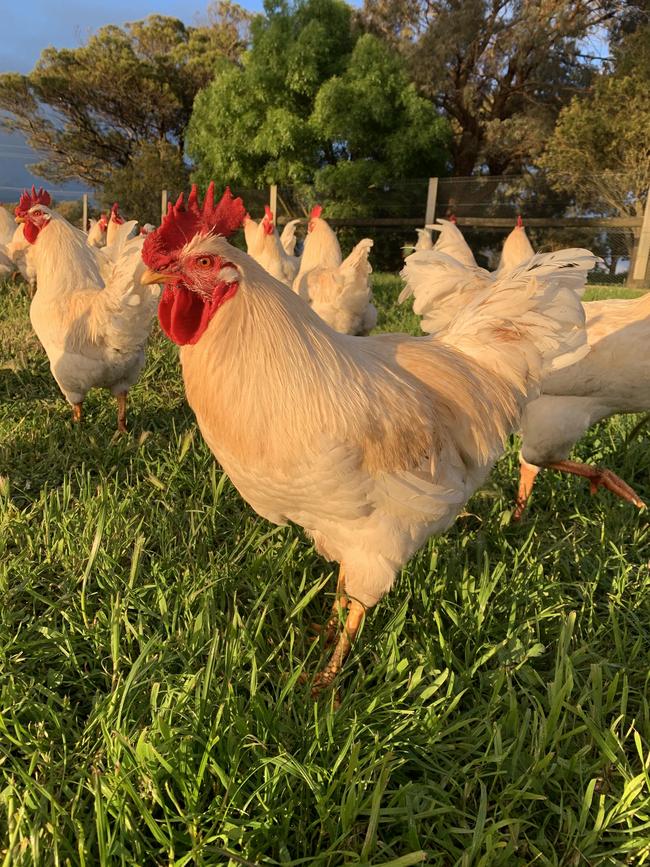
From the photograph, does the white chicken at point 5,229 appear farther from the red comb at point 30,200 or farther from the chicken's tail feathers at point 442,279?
the chicken's tail feathers at point 442,279

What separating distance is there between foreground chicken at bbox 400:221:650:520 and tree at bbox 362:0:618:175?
16615mm

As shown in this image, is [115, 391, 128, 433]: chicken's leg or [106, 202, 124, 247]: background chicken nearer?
[115, 391, 128, 433]: chicken's leg

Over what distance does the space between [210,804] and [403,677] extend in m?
0.75

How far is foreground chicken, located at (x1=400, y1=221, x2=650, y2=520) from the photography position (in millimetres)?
2938

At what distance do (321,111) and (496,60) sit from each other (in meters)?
6.26

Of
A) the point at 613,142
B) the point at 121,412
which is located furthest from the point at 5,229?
the point at 613,142

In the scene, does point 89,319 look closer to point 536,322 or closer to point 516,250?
point 536,322

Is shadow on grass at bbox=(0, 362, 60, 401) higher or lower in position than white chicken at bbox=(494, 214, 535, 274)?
lower

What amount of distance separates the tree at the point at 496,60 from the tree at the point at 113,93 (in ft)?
31.3

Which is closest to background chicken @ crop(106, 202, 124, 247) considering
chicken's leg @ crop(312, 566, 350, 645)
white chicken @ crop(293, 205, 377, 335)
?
white chicken @ crop(293, 205, 377, 335)

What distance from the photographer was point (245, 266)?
71.7 inches

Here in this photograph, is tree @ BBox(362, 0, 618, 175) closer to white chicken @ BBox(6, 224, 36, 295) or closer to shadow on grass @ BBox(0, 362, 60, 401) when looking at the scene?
white chicken @ BBox(6, 224, 36, 295)

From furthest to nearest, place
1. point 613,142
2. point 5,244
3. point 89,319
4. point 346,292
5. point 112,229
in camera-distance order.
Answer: point 613,142 < point 5,244 < point 112,229 < point 346,292 < point 89,319

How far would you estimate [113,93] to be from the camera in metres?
24.5
